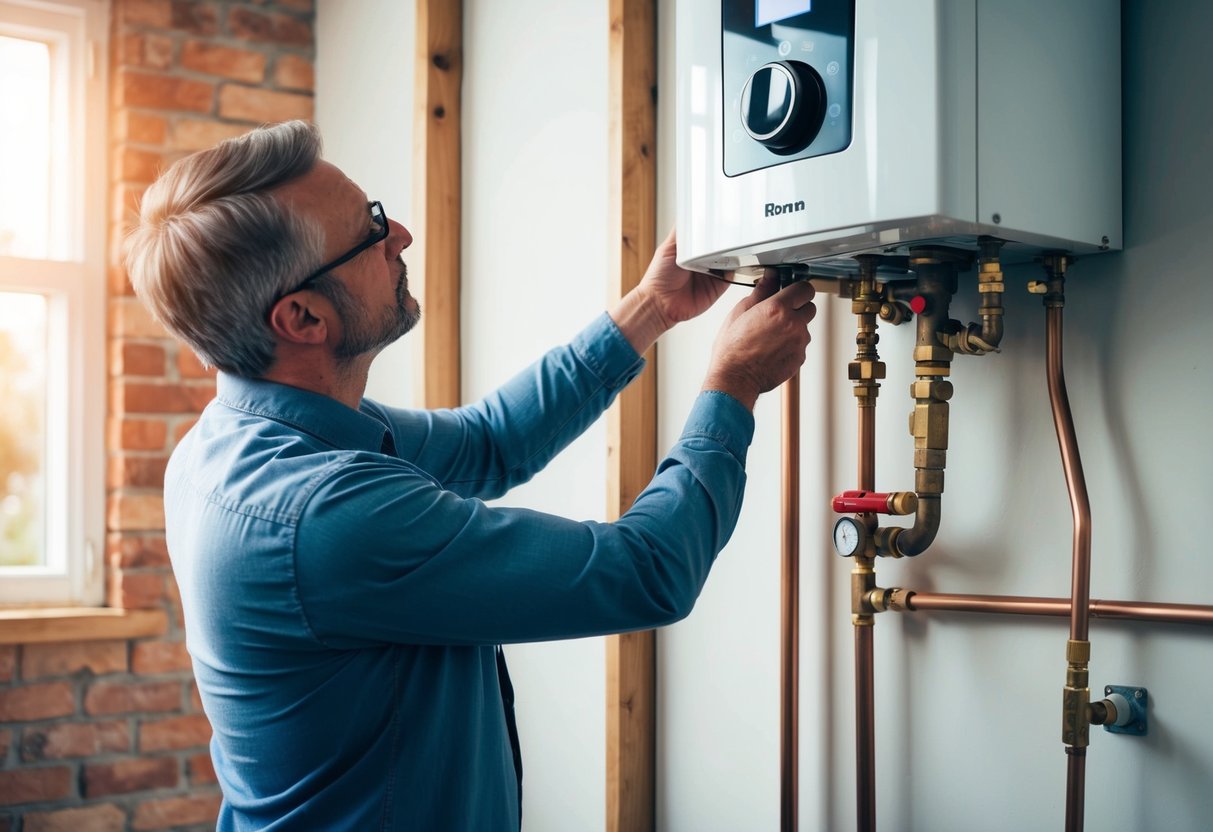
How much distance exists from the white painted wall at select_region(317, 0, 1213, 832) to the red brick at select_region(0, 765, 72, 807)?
1.01 meters

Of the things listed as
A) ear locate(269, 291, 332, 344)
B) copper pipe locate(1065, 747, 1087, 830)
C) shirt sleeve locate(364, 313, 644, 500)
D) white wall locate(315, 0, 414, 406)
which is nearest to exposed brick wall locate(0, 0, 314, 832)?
white wall locate(315, 0, 414, 406)

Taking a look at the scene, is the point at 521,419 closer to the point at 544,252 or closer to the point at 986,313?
the point at 544,252

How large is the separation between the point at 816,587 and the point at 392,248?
0.61 meters

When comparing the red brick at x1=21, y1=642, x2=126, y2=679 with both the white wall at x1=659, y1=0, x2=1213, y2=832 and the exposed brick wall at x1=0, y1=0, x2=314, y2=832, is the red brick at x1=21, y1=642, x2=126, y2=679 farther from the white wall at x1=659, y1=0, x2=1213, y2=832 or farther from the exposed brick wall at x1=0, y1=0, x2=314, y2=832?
the white wall at x1=659, y1=0, x2=1213, y2=832

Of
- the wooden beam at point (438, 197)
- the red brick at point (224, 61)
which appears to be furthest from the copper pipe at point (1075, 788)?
the red brick at point (224, 61)

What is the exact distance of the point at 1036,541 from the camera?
115cm

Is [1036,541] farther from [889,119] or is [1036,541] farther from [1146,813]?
[889,119]

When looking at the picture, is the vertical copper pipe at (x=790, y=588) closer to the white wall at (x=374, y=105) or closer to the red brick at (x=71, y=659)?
the white wall at (x=374, y=105)

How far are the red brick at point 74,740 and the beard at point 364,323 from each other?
1497 mm

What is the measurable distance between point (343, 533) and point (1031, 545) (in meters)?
0.66

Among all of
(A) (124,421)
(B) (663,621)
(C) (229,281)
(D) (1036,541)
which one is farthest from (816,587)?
(A) (124,421)

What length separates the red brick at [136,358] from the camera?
7.74 feet

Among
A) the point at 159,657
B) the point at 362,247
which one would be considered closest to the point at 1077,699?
the point at 362,247

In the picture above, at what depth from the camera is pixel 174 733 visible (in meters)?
2.37
